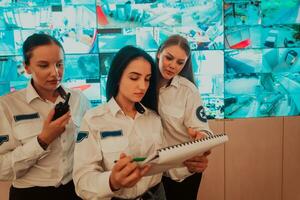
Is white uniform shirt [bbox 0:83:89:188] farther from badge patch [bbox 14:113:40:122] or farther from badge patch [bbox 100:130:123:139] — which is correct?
badge patch [bbox 100:130:123:139]

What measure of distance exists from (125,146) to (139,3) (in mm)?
1380

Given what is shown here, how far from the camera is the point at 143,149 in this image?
1.18m

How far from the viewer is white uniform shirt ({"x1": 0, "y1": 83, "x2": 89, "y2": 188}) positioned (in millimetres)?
1286

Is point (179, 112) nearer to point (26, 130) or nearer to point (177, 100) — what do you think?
point (177, 100)

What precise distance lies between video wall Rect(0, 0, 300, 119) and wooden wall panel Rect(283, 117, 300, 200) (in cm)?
11

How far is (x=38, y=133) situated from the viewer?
4.42ft

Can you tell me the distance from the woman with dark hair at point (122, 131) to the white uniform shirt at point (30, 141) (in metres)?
0.28

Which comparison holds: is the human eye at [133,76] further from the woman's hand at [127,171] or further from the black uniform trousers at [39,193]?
the black uniform trousers at [39,193]

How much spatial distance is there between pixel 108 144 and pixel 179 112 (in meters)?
0.52

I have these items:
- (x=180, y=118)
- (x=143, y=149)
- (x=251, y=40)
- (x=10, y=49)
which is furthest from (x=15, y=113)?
(x=251, y=40)

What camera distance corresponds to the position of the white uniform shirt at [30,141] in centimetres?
129

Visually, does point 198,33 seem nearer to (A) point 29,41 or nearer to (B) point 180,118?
(B) point 180,118

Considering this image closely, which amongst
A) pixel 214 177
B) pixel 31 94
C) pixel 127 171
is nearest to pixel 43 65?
pixel 31 94

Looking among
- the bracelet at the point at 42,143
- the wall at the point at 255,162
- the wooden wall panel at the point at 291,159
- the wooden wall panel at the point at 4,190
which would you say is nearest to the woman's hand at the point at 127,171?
the bracelet at the point at 42,143
